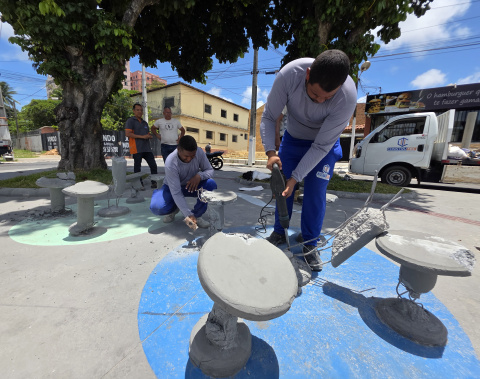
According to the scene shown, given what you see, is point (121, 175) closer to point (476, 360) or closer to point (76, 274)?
point (76, 274)

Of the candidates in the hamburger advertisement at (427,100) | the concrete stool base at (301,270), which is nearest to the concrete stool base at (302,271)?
the concrete stool base at (301,270)

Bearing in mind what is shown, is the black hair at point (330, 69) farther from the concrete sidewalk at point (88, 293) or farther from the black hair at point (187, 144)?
the concrete sidewalk at point (88, 293)

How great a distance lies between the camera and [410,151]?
6.35 metres

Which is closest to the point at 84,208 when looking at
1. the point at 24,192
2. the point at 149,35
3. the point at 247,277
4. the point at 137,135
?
the point at 247,277

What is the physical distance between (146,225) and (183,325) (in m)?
1.90

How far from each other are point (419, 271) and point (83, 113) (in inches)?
289

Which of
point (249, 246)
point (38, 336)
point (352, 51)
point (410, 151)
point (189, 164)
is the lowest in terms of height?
point (38, 336)

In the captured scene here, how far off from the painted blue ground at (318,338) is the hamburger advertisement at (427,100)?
51.0 feet

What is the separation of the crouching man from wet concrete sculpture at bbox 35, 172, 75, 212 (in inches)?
47.7

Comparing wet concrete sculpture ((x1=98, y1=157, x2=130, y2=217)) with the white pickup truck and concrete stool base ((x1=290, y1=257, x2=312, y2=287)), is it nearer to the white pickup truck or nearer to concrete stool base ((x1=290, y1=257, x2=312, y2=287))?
concrete stool base ((x1=290, y1=257, x2=312, y2=287))

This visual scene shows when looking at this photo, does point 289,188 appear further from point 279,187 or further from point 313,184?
point 313,184

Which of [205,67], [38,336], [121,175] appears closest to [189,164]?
[121,175]

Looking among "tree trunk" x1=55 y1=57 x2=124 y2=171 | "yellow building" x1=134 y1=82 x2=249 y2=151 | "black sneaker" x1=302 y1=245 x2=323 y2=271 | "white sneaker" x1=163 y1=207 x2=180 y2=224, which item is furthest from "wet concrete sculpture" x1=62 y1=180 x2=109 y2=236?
"yellow building" x1=134 y1=82 x2=249 y2=151

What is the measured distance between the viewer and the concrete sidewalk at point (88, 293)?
1.13 m
